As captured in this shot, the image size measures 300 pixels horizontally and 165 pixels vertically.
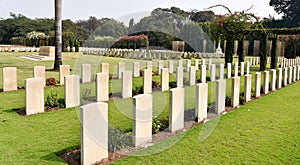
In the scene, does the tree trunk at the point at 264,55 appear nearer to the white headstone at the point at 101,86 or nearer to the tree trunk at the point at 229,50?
the tree trunk at the point at 229,50

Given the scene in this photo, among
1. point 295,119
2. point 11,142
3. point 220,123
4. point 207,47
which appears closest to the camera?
point 11,142

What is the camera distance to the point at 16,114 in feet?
20.1

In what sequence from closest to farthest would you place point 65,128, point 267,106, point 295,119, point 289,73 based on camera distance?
1. point 65,128
2. point 295,119
3. point 267,106
4. point 289,73

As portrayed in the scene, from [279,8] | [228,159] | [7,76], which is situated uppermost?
[279,8]

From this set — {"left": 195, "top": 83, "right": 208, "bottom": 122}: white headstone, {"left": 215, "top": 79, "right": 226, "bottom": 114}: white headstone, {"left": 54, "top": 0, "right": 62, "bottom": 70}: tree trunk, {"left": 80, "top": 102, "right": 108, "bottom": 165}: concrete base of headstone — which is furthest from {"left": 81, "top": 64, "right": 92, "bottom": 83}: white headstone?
{"left": 80, "top": 102, "right": 108, "bottom": 165}: concrete base of headstone

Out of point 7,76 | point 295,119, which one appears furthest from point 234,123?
point 7,76

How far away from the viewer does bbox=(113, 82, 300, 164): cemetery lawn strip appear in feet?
13.2

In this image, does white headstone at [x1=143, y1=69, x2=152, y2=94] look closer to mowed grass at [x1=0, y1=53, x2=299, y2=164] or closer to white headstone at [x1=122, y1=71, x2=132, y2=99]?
white headstone at [x1=122, y1=71, x2=132, y2=99]

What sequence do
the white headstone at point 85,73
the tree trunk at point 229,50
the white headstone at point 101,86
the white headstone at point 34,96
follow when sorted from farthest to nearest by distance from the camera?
the tree trunk at point 229,50 → the white headstone at point 85,73 → the white headstone at point 101,86 → the white headstone at point 34,96

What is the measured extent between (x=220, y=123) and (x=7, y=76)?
20.2 ft

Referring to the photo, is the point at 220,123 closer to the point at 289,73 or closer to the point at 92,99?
the point at 92,99

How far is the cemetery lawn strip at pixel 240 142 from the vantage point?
13.2ft

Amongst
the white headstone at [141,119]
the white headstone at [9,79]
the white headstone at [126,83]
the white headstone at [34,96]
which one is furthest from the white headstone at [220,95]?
the white headstone at [9,79]

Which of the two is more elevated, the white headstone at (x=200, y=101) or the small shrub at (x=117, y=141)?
the white headstone at (x=200, y=101)
